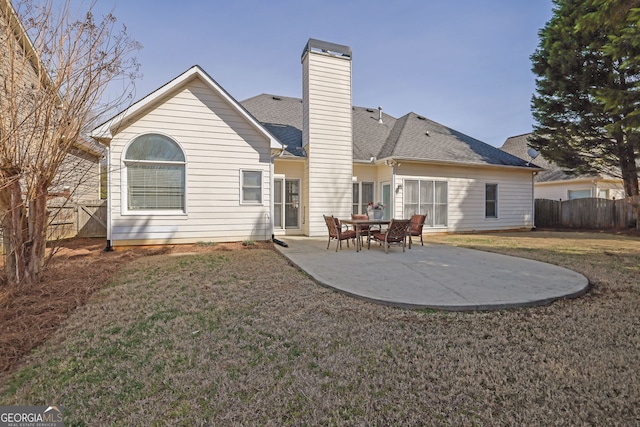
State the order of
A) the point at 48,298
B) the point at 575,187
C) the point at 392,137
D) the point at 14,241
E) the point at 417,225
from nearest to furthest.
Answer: the point at 48,298, the point at 14,241, the point at 417,225, the point at 392,137, the point at 575,187

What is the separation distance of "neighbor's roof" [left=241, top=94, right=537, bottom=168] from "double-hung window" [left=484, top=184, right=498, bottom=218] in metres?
1.14

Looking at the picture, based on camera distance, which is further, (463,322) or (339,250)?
(339,250)

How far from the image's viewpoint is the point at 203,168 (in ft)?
29.6

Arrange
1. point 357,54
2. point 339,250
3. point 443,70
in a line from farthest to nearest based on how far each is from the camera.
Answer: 1. point 443,70
2. point 357,54
3. point 339,250

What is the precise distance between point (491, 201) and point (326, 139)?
27.1ft

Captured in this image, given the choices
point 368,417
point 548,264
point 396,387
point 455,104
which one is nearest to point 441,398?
point 396,387

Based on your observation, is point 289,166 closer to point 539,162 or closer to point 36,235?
point 36,235

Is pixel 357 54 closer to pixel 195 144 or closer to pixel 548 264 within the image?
pixel 195 144

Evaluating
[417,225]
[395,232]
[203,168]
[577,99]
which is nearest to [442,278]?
[395,232]

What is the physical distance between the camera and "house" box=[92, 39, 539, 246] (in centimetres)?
856

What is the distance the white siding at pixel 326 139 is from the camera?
1098 centimetres

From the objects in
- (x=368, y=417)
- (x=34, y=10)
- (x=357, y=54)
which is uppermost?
(x=357, y=54)

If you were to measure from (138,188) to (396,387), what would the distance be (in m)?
8.75

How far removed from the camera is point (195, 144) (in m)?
8.93
